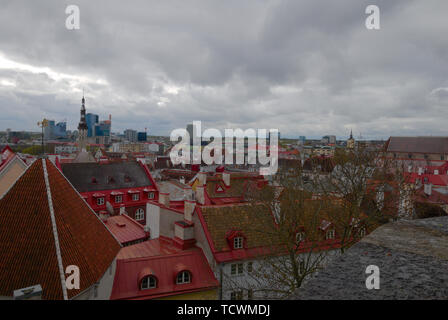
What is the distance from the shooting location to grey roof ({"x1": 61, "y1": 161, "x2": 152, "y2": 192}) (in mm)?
33719

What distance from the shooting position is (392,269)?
3328mm

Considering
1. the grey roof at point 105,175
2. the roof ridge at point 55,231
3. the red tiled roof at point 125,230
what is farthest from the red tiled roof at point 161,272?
the grey roof at point 105,175

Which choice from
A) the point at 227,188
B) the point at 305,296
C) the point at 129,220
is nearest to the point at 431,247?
the point at 305,296

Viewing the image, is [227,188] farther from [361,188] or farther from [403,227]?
[403,227]

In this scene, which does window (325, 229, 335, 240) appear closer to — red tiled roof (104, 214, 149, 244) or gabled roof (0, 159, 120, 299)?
red tiled roof (104, 214, 149, 244)

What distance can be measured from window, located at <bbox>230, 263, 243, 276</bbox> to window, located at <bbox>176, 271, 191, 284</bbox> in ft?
8.80

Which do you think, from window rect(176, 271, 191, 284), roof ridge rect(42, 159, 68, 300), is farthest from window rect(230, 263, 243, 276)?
roof ridge rect(42, 159, 68, 300)

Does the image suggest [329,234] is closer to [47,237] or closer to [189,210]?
[189,210]

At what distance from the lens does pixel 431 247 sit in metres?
4.05

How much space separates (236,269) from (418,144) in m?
90.4

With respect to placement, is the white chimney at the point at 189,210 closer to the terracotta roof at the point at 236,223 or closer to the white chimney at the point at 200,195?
the terracotta roof at the point at 236,223

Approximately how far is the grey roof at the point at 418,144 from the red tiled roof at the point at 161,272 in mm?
89325

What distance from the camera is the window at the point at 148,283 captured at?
15424 mm

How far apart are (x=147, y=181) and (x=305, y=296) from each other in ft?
120
